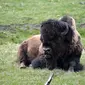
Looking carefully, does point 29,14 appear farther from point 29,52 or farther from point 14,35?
point 29,52

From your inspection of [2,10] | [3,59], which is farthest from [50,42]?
[2,10]

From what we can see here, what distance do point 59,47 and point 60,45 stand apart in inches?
2.2

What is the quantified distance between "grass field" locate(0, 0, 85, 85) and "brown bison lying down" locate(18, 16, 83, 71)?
0.30 metres

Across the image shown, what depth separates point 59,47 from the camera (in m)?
10.4

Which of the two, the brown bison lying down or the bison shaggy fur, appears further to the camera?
the bison shaggy fur

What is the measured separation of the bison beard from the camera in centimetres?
1019

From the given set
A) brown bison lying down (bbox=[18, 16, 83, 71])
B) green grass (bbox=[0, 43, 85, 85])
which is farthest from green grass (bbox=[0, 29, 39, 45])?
brown bison lying down (bbox=[18, 16, 83, 71])

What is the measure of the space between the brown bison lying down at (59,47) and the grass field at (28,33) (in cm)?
30

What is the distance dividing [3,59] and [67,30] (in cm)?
259

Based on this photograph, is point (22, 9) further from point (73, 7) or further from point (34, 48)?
point (34, 48)

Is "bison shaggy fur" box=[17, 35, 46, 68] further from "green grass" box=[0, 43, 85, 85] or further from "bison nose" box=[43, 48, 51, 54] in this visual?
"bison nose" box=[43, 48, 51, 54]

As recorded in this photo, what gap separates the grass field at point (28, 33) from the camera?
964 cm

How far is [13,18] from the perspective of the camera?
78.5 feet

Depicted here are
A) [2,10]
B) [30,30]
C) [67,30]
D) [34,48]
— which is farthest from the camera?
[2,10]
